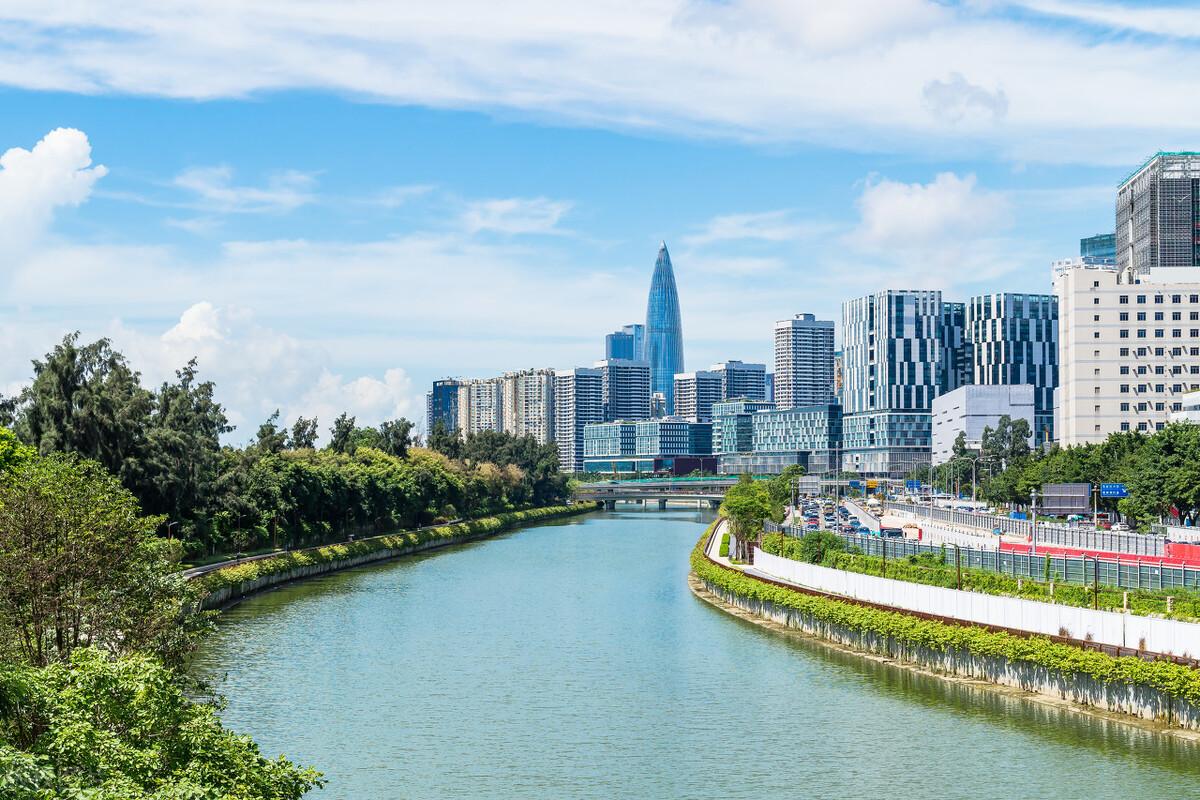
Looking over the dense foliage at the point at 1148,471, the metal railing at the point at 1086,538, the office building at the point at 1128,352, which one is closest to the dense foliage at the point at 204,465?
the metal railing at the point at 1086,538

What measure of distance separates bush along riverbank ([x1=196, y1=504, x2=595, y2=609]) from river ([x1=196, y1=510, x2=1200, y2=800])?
3.01 metres

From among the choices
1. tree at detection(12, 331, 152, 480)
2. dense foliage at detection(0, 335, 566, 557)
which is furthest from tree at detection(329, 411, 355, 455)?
tree at detection(12, 331, 152, 480)

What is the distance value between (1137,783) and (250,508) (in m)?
78.0

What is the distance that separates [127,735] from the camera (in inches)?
1087

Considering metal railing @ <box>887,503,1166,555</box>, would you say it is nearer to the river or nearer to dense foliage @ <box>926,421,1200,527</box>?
dense foliage @ <box>926,421,1200,527</box>

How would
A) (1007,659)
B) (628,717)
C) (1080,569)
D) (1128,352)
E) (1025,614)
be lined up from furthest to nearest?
1. (1128,352)
2. (1080,569)
3. (1025,614)
4. (1007,659)
5. (628,717)

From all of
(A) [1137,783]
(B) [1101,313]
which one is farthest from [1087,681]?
(B) [1101,313]

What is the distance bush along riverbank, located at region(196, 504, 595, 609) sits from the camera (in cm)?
8425

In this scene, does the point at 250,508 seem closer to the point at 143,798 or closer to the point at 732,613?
the point at 732,613

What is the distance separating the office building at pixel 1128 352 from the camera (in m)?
186

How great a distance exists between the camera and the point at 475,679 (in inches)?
2327

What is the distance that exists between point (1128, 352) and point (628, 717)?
158 m

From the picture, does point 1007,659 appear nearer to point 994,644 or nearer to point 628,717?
point 994,644

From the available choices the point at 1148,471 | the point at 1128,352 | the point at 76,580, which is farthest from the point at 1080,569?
the point at 1128,352
